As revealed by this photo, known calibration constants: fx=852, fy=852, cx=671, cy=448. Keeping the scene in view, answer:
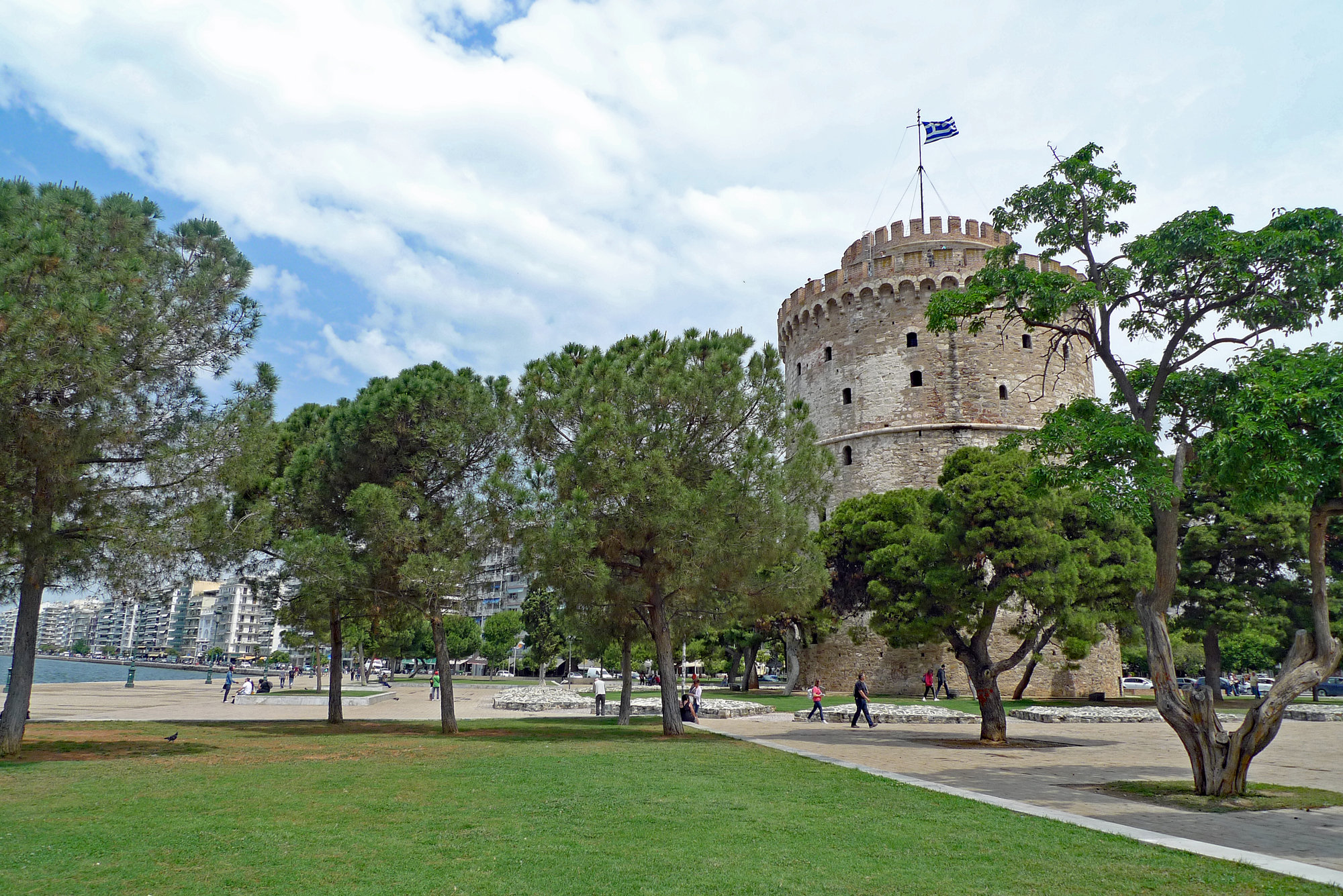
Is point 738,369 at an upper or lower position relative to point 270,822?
upper

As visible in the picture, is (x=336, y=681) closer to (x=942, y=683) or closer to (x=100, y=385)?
(x=100, y=385)

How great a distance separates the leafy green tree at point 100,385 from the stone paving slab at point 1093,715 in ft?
76.2

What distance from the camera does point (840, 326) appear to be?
1635 inches

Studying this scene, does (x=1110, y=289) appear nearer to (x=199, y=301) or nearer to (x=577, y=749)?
(x=577, y=749)

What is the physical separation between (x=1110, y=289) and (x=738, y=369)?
834 centimetres

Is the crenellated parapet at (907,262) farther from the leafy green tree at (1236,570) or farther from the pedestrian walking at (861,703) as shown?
the pedestrian walking at (861,703)

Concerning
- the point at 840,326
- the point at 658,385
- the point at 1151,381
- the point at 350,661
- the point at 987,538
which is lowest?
the point at 350,661

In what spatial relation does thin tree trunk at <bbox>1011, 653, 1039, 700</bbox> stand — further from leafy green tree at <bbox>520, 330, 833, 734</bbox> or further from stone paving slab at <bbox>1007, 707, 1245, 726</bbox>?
leafy green tree at <bbox>520, 330, 833, 734</bbox>

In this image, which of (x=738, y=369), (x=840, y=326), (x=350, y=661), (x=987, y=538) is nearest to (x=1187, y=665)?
(x=840, y=326)

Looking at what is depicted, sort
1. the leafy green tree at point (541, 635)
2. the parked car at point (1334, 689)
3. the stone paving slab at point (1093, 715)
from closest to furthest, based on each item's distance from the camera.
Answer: the stone paving slab at point (1093, 715) < the parked car at point (1334, 689) < the leafy green tree at point (541, 635)

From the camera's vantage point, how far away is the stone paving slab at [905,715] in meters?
25.5

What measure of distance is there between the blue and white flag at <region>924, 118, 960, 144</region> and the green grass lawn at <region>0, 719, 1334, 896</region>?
110 feet

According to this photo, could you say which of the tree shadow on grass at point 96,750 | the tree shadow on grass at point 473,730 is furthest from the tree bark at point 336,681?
the tree shadow on grass at point 96,750

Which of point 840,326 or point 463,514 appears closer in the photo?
point 463,514
